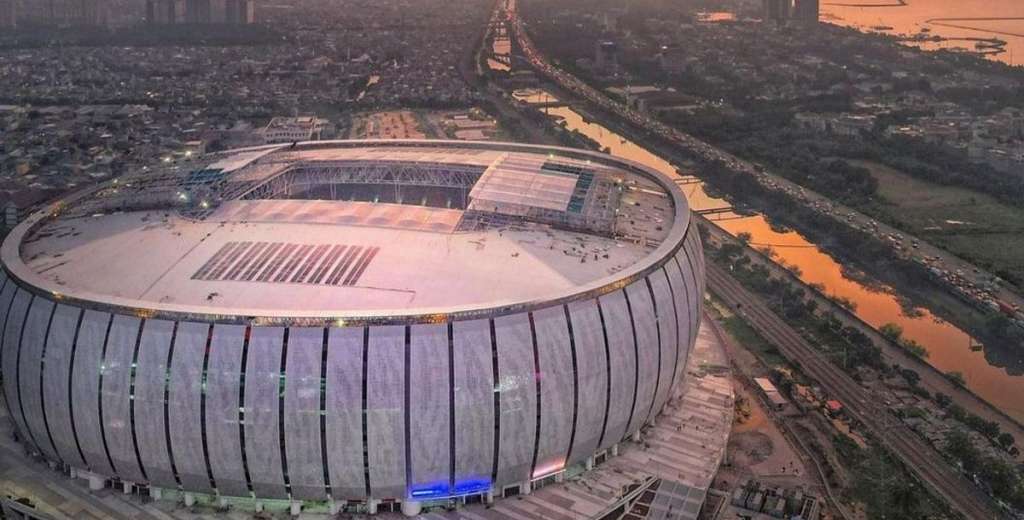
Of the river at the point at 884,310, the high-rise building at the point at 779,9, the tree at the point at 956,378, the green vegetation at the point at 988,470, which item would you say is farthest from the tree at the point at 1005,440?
the high-rise building at the point at 779,9

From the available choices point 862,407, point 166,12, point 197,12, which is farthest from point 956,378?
point 166,12

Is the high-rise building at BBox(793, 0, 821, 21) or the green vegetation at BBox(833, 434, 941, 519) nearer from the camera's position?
the green vegetation at BBox(833, 434, 941, 519)

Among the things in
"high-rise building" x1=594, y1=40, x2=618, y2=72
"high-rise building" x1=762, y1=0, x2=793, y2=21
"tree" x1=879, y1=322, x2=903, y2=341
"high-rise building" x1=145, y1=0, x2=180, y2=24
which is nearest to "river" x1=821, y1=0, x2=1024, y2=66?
"high-rise building" x1=762, y1=0, x2=793, y2=21

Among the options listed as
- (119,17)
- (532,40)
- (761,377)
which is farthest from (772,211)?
(119,17)

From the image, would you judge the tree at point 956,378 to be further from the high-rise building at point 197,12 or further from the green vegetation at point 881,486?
the high-rise building at point 197,12

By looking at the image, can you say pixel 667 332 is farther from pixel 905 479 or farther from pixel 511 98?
pixel 511 98

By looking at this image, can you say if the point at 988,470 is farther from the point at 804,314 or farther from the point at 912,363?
the point at 804,314

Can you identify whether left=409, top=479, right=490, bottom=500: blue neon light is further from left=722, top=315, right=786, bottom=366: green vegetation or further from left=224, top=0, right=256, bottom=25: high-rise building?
left=224, top=0, right=256, bottom=25: high-rise building
